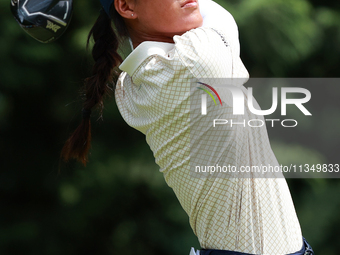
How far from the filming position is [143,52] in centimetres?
94

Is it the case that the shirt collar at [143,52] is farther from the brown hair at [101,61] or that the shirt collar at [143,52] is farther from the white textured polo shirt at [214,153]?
the brown hair at [101,61]

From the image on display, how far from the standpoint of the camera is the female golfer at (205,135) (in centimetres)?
86

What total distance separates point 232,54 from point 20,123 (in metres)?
1.46

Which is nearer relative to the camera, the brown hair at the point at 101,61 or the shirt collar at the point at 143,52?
the shirt collar at the point at 143,52

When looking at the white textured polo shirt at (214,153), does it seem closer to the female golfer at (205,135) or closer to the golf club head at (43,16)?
the female golfer at (205,135)

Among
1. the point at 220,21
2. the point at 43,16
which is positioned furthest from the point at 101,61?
the point at 220,21

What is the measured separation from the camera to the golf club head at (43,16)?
1.09m

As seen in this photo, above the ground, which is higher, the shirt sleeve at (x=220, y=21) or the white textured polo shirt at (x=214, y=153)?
the shirt sleeve at (x=220, y=21)

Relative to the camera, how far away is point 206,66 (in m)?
0.84

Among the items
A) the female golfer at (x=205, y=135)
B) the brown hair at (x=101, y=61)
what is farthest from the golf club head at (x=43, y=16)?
the female golfer at (x=205, y=135)

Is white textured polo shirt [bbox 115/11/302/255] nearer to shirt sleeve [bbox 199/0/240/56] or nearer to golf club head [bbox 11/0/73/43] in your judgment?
shirt sleeve [bbox 199/0/240/56]

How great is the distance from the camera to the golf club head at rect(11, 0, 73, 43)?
1.09 m

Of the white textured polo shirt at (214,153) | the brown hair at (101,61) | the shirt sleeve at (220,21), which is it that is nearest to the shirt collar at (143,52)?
the white textured polo shirt at (214,153)

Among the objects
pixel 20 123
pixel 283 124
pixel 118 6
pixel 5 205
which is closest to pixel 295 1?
pixel 283 124
